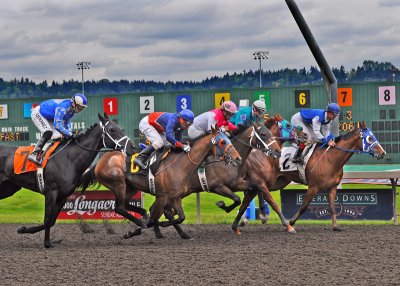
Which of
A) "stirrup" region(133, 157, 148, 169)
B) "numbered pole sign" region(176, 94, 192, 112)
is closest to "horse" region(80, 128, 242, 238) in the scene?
"stirrup" region(133, 157, 148, 169)

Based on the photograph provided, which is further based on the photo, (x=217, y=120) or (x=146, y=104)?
(x=146, y=104)

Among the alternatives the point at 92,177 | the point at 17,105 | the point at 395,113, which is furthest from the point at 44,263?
the point at 17,105


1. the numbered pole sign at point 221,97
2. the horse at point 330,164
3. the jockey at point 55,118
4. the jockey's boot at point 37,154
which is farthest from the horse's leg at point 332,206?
the numbered pole sign at point 221,97

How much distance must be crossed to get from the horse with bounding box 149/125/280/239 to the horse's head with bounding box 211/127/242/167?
0.65 m

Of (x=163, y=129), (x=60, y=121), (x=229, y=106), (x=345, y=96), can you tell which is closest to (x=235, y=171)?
(x=229, y=106)

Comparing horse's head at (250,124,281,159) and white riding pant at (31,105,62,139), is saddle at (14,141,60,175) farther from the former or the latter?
horse's head at (250,124,281,159)

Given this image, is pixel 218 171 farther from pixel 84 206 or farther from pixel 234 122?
pixel 84 206

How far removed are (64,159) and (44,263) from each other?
2066 millimetres

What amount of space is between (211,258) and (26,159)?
3.13 meters

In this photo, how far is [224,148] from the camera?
10352 millimetres

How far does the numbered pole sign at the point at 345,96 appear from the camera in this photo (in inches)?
975

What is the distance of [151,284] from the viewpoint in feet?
23.7

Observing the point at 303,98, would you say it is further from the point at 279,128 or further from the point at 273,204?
the point at 273,204

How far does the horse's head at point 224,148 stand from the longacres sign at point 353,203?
3.62m
